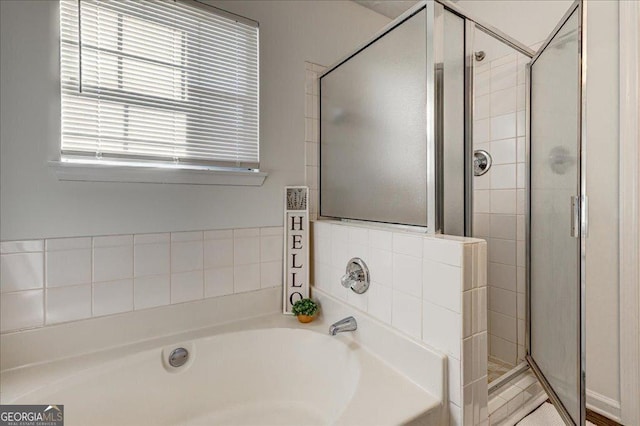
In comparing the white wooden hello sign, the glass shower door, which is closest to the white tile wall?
the glass shower door

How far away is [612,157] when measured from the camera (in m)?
1.38

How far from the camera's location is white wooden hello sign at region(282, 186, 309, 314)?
1682mm

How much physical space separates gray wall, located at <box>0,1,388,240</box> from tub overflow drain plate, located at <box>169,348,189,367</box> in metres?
0.55

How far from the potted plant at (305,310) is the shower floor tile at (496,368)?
2.78 ft

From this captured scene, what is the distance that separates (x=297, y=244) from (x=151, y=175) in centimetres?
80

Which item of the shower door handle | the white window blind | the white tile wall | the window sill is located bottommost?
the white tile wall

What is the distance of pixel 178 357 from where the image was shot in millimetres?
1286

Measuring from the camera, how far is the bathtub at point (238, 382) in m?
1.00

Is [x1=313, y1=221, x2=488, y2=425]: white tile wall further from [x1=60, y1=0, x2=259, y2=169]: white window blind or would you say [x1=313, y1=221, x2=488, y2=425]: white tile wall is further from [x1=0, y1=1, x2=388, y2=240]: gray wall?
[x1=60, y1=0, x2=259, y2=169]: white window blind

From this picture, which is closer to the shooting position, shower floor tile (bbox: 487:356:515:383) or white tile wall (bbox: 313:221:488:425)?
white tile wall (bbox: 313:221:488:425)

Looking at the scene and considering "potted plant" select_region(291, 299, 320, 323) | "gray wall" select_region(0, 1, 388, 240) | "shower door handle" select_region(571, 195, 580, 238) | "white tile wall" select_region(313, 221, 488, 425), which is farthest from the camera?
"potted plant" select_region(291, 299, 320, 323)

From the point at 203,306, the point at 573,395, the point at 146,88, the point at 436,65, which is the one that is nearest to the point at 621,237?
the point at 573,395

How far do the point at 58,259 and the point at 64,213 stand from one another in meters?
0.19

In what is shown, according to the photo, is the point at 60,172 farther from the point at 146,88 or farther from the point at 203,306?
the point at 203,306
